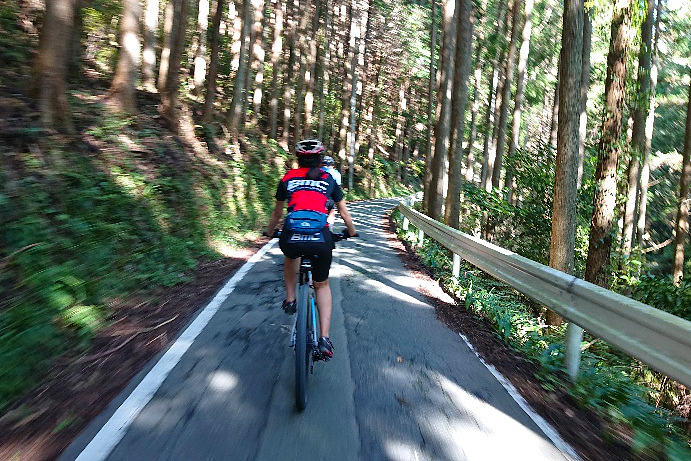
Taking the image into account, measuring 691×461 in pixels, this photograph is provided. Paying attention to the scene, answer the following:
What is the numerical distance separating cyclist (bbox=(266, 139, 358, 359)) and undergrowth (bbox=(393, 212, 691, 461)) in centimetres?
229

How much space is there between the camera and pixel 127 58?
9.91 m

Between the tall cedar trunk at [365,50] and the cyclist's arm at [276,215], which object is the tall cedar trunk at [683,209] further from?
the tall cedar trunk at [365,50]

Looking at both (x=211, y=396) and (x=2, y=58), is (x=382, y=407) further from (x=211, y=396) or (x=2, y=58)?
(x=2, y=58)

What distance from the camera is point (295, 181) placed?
407 centimetres

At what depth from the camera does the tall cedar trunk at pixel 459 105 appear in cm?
1312

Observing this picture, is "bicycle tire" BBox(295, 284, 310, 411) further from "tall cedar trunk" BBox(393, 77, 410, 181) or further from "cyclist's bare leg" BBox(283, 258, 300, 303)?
"tall cedar trunk" BBox(393, 77, 410, 181)

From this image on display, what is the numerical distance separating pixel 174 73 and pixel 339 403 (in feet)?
39.1

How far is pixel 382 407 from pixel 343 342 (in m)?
1.47

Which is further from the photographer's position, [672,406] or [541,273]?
[672,406]

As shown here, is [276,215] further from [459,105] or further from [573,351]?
[459,105]

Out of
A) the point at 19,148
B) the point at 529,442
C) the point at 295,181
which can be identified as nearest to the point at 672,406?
the point at 529,442

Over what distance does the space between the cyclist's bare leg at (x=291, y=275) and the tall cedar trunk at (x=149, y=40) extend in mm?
11797

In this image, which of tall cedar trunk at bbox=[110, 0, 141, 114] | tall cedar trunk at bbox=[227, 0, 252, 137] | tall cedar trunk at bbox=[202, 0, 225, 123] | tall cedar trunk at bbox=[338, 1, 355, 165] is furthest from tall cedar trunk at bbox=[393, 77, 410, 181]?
tall cedar trunk at bbox=[110, 0, 141, 114]

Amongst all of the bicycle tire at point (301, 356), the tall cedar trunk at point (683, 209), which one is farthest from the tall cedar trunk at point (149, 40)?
the tall cedar trunk at point (683, 209)
